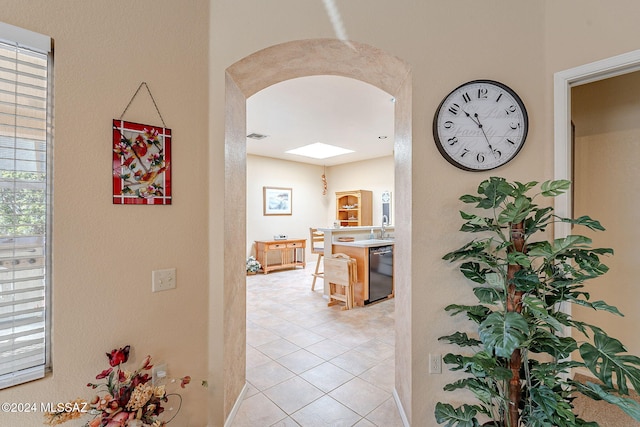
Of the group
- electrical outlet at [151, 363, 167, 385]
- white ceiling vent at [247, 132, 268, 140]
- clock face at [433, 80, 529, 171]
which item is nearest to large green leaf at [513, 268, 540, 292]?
clock face at [433, 80, 529, 171]

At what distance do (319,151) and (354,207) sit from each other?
180 cm

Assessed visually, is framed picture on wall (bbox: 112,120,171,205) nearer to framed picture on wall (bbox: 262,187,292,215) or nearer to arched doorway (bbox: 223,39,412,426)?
arched doorway (bbox: 223,39,412,426)

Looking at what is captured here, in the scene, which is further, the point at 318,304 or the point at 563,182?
the point at 318,304

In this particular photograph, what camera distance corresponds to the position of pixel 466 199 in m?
1.44

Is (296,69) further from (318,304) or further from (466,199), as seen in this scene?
(318,304)

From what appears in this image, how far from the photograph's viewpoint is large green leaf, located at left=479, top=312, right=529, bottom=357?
42.6 inches

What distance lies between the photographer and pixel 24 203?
125 cm

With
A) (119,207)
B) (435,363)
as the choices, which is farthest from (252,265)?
(435,363)

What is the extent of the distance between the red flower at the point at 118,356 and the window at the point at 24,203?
0.26 meters

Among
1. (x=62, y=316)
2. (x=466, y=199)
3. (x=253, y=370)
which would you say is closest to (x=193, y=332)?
(x=62, y=316)

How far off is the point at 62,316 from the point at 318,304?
330 centimetres

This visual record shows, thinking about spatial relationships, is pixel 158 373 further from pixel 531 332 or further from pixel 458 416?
pixel 531 332

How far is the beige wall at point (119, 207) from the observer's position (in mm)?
1317

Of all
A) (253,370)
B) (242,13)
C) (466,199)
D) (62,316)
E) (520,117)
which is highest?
(242,13)
